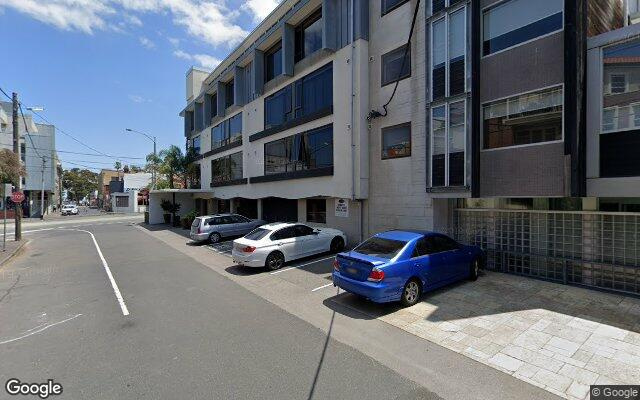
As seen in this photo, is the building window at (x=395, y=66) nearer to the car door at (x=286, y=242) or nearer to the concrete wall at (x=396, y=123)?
the concrete wall at (x=396, y=123)

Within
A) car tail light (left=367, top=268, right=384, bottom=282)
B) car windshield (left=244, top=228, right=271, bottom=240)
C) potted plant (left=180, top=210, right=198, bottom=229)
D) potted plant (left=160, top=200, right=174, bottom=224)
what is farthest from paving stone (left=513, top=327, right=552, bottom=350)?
potted plant (left=160, top=200, right=174, bottom=224)

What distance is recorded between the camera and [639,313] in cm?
677

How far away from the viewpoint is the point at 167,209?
1240 inches

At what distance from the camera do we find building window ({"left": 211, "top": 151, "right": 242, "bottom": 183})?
79.4 feet

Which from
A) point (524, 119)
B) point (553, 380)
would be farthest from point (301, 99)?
point (553, 380)

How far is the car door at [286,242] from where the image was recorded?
11.9m

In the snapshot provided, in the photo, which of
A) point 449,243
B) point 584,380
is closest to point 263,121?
point 449,243

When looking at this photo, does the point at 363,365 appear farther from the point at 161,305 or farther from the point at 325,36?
the point at 325,36

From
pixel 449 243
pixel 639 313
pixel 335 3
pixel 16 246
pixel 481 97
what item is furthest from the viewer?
pixel 16 246

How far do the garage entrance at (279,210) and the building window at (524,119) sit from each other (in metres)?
11.2

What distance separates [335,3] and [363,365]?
579 inches

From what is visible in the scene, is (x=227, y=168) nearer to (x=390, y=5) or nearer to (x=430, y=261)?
(x=390, y=5)

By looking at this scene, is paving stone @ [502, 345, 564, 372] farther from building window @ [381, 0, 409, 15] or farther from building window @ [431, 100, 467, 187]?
building window @ [381, 0, 409, 15]

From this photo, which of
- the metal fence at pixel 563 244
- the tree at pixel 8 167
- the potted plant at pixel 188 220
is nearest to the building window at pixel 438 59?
the metal fence at pixel 563 244
